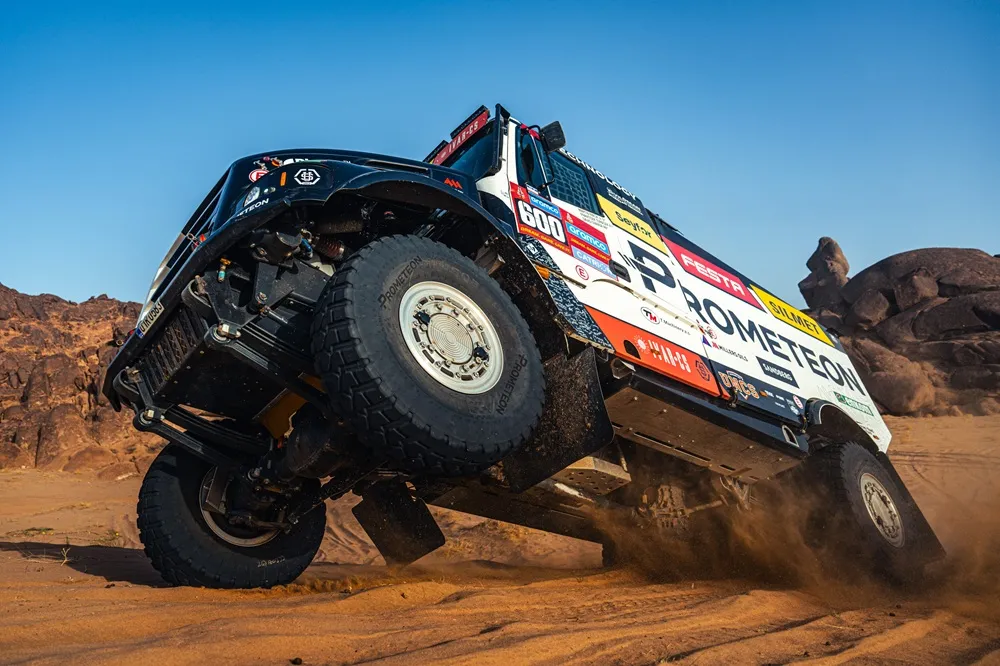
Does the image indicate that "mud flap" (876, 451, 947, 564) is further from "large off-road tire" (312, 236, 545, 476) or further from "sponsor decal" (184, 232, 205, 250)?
"sponsor decal" (184, 232, 205, 250)

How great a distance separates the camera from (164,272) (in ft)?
13.6

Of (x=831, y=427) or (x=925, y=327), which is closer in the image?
(x=831, y=427)

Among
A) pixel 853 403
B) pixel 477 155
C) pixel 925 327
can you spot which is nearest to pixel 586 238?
pixel 477 155

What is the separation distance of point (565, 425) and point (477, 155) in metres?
1.98

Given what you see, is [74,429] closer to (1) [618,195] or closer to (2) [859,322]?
(1) [618,195]

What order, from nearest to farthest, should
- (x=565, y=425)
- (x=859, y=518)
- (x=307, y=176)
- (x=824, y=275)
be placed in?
1. (x=307, y=176)
2. (x=565, y=425)
3. (x=859, y=518)
4. (x=824, y=275)

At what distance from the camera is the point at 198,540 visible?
14.4 ft

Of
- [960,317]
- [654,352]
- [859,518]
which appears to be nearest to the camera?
[654,352]

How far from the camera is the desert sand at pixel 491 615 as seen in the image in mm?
2922

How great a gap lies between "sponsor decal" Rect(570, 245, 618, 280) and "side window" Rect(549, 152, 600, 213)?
489mm

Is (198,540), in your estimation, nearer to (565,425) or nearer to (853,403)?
(565,425)

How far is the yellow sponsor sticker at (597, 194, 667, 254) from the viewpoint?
215 inches

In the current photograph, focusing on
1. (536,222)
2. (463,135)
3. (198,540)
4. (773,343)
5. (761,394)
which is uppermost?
(463,135)

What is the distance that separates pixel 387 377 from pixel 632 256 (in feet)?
8.85
